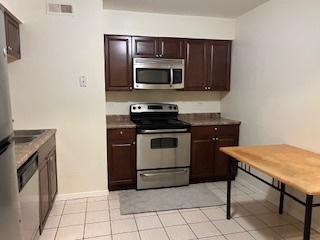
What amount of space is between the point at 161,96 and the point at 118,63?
881 mm

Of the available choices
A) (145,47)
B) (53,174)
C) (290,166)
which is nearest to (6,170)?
(53,174)

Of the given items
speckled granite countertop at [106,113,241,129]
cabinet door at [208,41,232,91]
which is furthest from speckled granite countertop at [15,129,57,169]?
cabinet door at [208,41,232,91]

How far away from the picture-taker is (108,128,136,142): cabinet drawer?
327 cm

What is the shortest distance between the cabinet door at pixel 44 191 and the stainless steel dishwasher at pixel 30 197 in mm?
130

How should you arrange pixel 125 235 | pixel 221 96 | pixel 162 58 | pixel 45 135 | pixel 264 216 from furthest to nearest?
pixel 221 96
pixel 162 58
pixel 264 216
pixel 45 135
pixel 125 235

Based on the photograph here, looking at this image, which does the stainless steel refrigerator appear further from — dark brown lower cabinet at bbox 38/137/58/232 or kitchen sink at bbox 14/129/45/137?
kitchen sink at bbox 14/129/45/137

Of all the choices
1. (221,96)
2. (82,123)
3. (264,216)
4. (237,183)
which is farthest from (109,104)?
(264,216)

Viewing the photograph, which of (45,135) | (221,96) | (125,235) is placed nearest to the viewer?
(125,235)

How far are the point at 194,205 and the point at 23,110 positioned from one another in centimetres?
226

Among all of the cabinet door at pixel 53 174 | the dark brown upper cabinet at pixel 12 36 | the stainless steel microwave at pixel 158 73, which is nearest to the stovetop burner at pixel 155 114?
the stainless steel microwave at pixel 158 73

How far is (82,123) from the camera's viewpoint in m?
3.06

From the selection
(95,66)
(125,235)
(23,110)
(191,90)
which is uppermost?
(95,66)

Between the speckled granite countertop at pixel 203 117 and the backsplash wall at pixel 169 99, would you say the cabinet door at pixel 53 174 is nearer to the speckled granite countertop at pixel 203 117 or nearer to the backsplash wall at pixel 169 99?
the backsplash wall at pixel 169 99

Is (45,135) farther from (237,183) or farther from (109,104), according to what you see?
(237,183)
